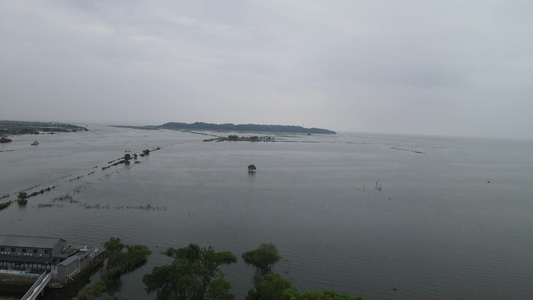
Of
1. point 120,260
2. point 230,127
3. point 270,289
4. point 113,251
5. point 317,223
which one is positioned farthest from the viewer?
point 230,127

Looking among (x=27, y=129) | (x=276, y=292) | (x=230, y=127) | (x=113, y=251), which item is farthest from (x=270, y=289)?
(x=230, y=127)

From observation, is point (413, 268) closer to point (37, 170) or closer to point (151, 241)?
point (151, 241)

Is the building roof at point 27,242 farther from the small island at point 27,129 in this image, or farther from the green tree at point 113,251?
the small island at point 27,129

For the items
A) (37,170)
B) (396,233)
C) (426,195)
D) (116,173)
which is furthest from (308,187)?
(37,170)

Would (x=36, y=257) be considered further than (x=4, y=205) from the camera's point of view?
No

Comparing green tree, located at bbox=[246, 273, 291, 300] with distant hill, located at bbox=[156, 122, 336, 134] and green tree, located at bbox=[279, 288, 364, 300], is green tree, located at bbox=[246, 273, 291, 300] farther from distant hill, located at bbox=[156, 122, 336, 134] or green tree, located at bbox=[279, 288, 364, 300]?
distant hill, located at bbox=[156, 122, 336, 134]

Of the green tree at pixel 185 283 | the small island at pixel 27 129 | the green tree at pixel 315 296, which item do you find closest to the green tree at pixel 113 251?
the green tree at pixel 185 283

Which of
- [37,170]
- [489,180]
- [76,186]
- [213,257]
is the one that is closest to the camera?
[213,257]

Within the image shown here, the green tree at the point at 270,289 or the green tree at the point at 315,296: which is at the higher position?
the green tree at the point at 315,296

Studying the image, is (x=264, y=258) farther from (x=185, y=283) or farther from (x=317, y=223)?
(x=317, y=223)
